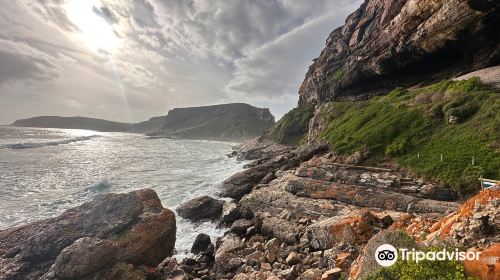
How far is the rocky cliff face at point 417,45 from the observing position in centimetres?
3138

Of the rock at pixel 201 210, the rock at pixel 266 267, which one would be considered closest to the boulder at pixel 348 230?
the rock at pixel 266 267

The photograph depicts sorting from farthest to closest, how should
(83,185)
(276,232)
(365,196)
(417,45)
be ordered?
1. (417,45)
2. (83,185)
3. (365,196)
4. (276,232)

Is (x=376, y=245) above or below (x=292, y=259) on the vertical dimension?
above

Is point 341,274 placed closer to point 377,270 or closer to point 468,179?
point 377,270

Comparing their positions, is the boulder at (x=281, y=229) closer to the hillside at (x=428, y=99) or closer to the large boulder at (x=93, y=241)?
the large boulder at (x=93, y=241)

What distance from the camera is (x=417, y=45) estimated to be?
39531 millimetres

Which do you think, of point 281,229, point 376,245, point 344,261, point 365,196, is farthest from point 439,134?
point 376,245

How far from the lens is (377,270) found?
23.1ft

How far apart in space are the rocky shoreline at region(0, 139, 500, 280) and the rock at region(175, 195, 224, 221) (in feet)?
0.31

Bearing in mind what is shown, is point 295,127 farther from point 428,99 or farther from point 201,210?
point 201,210

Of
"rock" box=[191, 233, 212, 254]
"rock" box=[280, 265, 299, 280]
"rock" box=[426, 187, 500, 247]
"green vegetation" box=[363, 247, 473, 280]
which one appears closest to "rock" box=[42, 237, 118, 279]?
"rock" box=[191, 233, 212, 254]

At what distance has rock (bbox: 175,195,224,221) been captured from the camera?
23.6 meters

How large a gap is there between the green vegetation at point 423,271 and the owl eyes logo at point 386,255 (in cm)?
56

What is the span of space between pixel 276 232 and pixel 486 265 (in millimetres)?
12162
